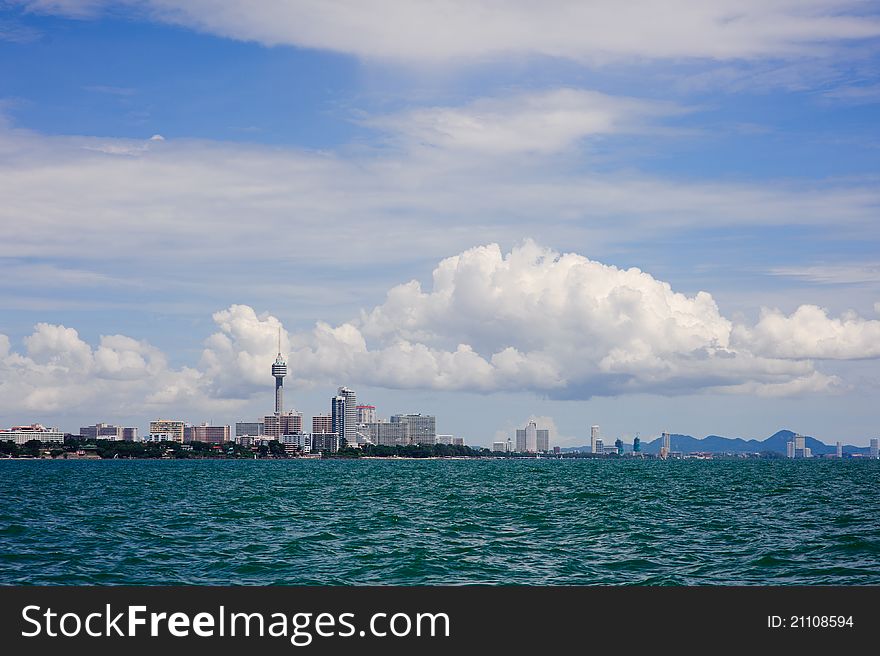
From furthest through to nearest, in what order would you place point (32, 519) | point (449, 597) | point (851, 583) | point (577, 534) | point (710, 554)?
point (32, 519)
point (577, 534)
point (710, 554)
point (851, 583)
point (449, 597)

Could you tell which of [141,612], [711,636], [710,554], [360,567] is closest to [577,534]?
[710,554]

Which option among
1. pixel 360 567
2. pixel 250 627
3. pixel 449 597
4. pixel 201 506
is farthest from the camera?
pixel 201 506

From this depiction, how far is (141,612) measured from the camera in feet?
72.2

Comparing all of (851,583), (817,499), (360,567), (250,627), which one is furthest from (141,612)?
(817,499)

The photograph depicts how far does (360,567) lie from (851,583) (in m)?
21.3

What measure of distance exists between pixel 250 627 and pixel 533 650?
6.73 meters

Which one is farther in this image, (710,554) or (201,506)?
(201,506)

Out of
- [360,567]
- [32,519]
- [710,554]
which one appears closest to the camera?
[360,567]

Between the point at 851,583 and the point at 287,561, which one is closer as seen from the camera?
the point at 851,583

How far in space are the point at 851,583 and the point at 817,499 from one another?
53.8 metres

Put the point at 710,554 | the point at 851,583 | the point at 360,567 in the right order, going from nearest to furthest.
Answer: the point at 851,583 → the point at 360,567 → the point at 710,554

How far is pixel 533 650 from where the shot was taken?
21844mm

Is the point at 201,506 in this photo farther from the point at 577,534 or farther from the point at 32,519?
the point at 577,534

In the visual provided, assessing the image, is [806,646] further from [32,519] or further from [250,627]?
[32,519]
